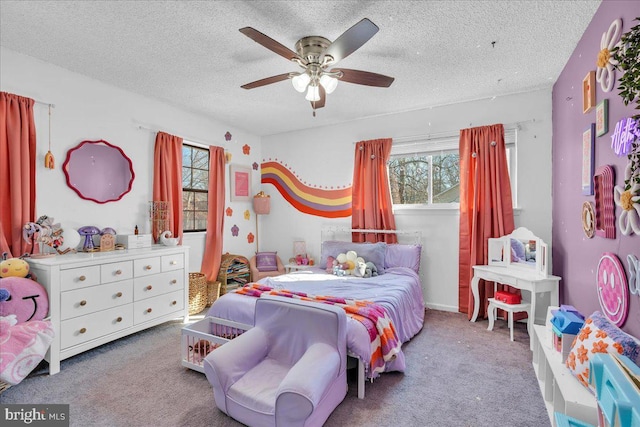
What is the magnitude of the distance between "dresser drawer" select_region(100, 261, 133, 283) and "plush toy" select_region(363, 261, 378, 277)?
2412 millimetres

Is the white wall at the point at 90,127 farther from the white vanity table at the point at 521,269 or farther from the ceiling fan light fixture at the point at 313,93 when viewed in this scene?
the white vanity table at the point at 521,269

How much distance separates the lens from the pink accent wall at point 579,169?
1.68 m

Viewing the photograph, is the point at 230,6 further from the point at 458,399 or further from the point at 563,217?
the point at 563,217

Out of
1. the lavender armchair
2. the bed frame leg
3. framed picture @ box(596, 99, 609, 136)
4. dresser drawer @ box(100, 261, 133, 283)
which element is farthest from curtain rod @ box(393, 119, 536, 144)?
dresser drawer @ box(100, 261, 133, 283)

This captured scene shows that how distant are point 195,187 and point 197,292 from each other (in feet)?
4.64

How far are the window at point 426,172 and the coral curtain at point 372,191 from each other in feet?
0.54

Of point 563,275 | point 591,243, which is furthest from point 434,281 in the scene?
point 591,243

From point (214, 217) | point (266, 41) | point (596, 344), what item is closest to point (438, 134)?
point (266, 41)

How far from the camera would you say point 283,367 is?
2.00 meters

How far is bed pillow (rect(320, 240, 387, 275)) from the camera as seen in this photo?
3736mm

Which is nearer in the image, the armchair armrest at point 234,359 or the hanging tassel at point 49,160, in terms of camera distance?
the armchair armrest at point 234,359

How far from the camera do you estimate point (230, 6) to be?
2.01m

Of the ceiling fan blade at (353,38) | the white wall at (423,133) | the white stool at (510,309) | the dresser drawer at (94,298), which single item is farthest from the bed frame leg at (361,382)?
the dresser drawer at (94,298)

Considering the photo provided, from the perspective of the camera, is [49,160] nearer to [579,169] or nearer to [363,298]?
[363,298]
